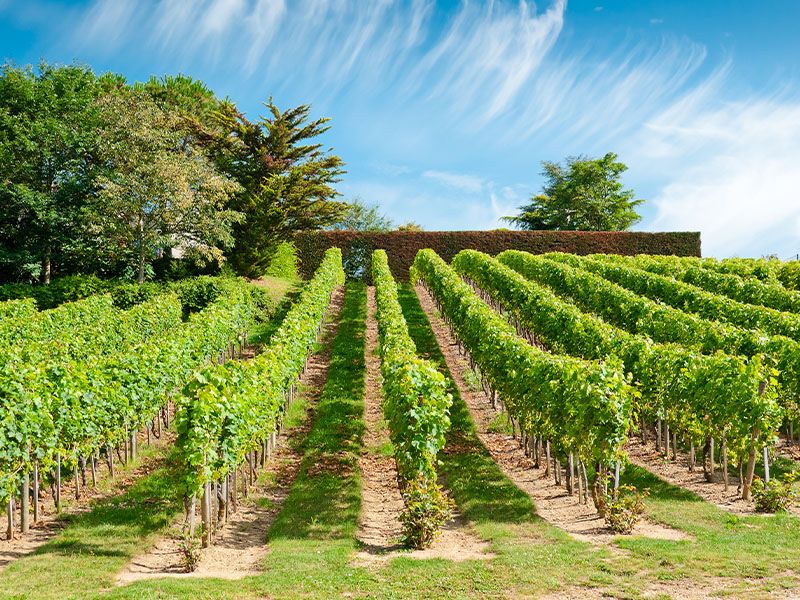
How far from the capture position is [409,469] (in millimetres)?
12188

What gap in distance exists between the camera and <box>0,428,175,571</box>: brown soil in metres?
11.4

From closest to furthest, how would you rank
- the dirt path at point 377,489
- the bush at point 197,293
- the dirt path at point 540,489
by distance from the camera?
the dirt path at point 540,489, the dirt path at point 377,489, the bush at point 197,293

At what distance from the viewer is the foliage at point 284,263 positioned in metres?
43.9

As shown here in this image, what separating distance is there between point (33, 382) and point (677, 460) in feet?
41.7

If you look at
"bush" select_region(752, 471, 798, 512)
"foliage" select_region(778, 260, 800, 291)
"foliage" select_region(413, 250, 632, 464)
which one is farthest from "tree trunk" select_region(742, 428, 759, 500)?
"foliage" select_region(778, 260, 800, 291)

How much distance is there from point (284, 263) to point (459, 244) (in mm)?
12183

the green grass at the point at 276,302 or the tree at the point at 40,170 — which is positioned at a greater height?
the tree at the point at 40,170

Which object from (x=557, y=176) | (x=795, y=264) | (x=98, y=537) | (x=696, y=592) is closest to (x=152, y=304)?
(x=98, y=537)

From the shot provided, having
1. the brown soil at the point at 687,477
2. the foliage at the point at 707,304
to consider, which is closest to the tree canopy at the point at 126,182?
the foliage at the point at 707,304

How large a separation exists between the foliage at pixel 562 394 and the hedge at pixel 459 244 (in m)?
29.6

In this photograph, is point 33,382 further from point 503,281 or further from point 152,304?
point 503,281

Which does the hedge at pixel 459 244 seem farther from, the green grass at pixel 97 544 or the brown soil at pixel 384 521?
the green grass at pixel 97 544

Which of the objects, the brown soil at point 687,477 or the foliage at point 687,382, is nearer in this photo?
the brown soil at point 687,477

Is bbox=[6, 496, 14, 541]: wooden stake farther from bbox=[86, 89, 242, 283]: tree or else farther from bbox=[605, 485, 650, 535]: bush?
bbox=[86, 89, 242, 283]: tree
